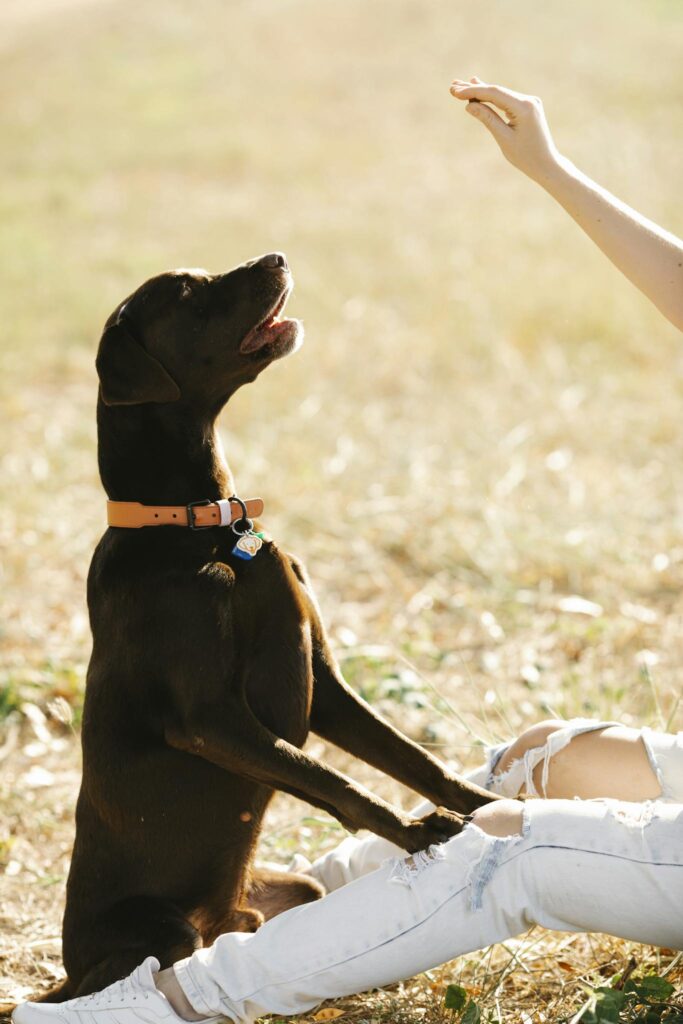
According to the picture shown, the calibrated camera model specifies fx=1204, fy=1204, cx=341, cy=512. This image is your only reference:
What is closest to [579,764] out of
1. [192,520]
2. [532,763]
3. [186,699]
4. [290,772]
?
[532,763]

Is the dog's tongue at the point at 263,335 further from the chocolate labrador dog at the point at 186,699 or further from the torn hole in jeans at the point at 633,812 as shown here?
the torn hole in jeans at the point at 633,812

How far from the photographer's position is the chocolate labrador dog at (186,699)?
2531 mm

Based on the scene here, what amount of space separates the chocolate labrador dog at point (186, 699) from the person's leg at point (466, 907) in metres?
0.12

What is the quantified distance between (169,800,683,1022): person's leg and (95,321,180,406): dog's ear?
1.14 m

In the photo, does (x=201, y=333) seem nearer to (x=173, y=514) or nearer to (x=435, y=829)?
(x=173, y=514)

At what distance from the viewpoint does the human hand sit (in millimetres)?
2840

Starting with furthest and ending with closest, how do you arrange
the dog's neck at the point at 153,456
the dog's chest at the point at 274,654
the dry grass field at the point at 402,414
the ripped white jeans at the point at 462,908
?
the dry grass field at the point at 402,414
the dog's neck at the point at 153,456
the dog's chest at the point at 274,654
the ripped white jeans at the point at 462,908

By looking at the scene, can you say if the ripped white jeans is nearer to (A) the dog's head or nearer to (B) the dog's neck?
(B) the dog's neck

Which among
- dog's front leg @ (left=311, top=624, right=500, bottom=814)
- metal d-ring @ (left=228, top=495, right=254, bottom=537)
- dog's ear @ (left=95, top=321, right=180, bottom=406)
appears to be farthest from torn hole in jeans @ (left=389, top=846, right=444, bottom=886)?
dog's ear @ (left=95, top=321, right=180, bottom=406)

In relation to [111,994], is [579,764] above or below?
above

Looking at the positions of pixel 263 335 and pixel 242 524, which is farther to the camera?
pixel 263 335

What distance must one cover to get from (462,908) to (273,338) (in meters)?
1.41

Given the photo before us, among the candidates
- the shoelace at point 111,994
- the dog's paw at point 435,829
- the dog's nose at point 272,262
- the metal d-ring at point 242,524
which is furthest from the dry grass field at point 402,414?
the dog's nose at point 272,262

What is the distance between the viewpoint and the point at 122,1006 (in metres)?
2.41
